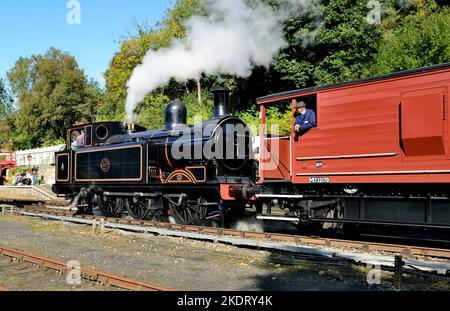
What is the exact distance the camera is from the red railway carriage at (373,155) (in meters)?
7.97

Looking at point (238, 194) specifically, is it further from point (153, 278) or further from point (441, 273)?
point (441, 273)

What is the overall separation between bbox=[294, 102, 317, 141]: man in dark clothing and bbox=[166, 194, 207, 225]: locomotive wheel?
141 inches

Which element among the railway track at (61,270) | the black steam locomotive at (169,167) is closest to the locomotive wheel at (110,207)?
the black steam locomotive at (169,167)

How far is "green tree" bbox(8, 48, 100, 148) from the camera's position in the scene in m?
50.5

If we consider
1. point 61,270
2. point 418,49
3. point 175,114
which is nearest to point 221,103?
point 175,114

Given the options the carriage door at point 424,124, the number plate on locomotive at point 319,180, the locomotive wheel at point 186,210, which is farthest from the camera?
the locomotive wheel at point 186,210

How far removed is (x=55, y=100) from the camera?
5053 cm

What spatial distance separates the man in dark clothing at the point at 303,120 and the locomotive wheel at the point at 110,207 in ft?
23.2

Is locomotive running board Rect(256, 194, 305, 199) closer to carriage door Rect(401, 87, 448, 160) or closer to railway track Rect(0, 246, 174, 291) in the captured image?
carriage door Rect(401, 87, 448, 160)

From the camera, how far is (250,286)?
21.4 ft

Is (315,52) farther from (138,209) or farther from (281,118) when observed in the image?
(138,209)

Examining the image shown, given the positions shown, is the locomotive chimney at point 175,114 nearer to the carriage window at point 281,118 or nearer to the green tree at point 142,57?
A: the carriage window at point 281,118

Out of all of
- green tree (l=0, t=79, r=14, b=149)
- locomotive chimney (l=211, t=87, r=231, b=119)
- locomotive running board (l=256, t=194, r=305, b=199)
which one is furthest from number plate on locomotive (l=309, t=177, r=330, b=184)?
green tree (l=0, t=79, r=14, b=149)
